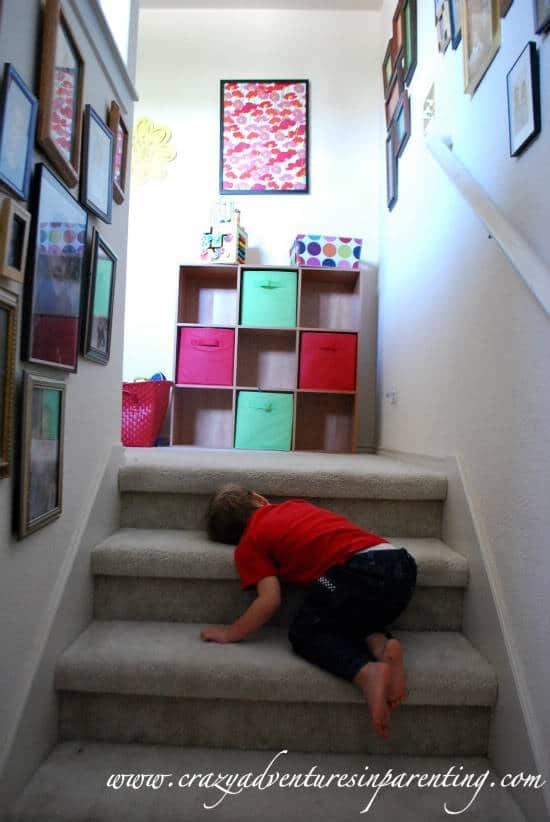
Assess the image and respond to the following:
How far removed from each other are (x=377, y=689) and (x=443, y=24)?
200 centimetres

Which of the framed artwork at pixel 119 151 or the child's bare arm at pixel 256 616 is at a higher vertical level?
the framed artwork at pixel 119 151

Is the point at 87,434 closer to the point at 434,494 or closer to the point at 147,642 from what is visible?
the point at 147,642

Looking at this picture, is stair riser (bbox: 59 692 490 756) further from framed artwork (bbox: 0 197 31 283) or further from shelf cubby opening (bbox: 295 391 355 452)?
shelf cubby opening (bbox: 295 391 355 452)

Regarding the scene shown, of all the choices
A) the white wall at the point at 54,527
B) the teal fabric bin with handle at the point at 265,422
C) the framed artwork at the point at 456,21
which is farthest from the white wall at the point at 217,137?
the white wall at the point at 54,527

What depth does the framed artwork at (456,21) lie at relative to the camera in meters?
1.59

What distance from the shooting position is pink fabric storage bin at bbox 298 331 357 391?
9.59 ft

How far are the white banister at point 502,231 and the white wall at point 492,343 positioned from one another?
25 millimetres

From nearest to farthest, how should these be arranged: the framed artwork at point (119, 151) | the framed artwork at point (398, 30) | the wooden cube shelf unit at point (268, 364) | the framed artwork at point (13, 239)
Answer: the framed artwork at point (13, 239)
the framed artwork at point (119, 151)
the framed artwork at point (398, 30)
the wooden cube shelf unit at point (268, 364)

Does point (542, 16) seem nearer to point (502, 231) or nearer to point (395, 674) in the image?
point (502, 231)

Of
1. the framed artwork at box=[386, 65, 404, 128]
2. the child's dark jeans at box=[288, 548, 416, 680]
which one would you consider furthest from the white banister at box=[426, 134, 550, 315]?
the framed artwork at box=[386, 65, 404, 128]

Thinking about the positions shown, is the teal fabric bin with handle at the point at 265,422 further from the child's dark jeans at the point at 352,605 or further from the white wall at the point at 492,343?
the child's dark jeans at the point at 352,605

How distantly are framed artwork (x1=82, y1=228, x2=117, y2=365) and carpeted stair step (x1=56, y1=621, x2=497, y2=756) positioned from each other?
725 millimetres

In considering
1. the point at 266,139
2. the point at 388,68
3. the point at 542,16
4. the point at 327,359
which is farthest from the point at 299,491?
the point at 266,139

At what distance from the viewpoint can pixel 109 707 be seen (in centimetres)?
120
